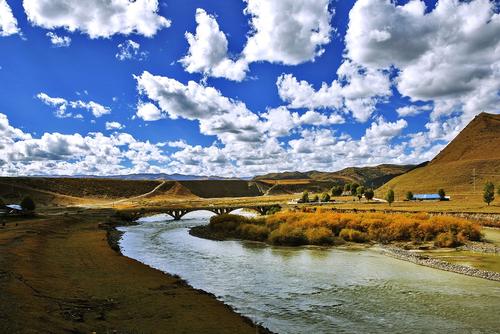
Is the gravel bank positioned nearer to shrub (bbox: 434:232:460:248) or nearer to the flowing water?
the flowing water

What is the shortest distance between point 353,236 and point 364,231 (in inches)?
125

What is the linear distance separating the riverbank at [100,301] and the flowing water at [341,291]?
7.89ft

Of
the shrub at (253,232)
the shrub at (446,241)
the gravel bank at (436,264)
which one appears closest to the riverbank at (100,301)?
the gravel bank at (436,264)

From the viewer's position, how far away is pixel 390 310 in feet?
60.9

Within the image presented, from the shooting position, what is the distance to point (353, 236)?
152ft

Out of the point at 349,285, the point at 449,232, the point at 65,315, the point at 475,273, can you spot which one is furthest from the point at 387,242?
the point at 65,315

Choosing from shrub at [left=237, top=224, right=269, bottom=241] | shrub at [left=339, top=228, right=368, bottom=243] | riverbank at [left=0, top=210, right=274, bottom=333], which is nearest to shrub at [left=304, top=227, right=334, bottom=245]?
shrub at [left=339, top=228, right=368, bottom=243]

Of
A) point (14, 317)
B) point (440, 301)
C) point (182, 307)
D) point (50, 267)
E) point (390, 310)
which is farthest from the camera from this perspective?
point (50, 267)

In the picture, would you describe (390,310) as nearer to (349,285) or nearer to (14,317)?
(349,285)

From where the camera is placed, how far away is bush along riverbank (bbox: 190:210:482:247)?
4478 centimetres

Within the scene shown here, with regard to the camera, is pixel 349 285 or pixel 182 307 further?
pixel 349 285

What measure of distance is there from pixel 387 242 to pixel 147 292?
3335 centimetres

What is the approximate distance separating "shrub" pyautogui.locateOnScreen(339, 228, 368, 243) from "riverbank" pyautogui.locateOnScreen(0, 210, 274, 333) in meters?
27.4

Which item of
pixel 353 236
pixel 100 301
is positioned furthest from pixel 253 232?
pixel 100 301
